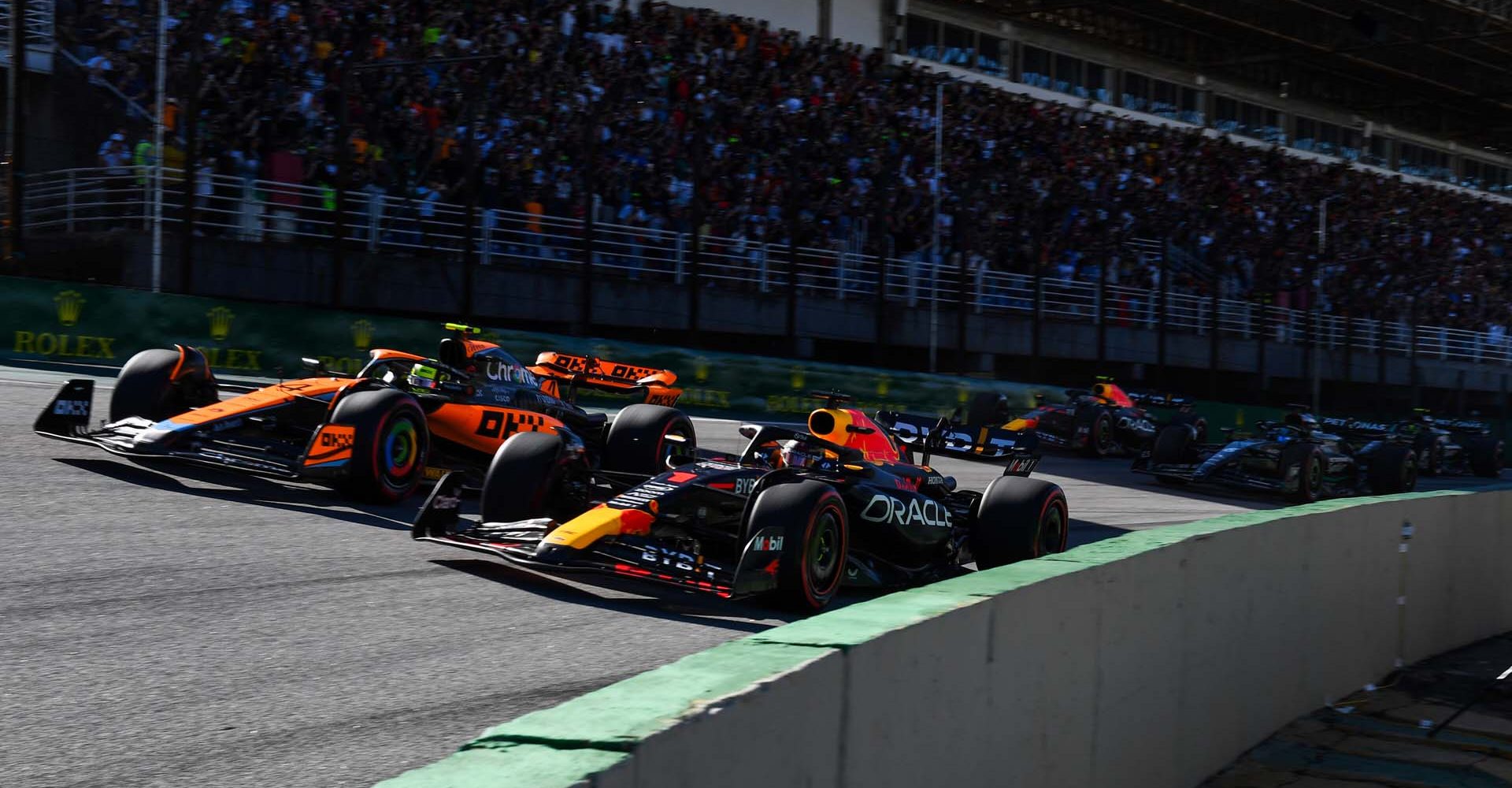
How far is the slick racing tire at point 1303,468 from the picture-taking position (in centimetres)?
1580

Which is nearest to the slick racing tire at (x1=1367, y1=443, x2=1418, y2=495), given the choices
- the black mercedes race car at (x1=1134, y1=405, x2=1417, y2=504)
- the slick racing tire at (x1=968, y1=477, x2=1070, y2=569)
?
the black mercedes race car at (x1=1134, y1=405, x2=1417, y2=504)

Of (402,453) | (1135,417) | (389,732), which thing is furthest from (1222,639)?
(1135,417)

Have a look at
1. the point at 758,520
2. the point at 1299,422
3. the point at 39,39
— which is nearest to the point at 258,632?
the point at 758,520

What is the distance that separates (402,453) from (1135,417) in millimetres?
12560

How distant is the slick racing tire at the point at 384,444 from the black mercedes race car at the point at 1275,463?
31.4ft

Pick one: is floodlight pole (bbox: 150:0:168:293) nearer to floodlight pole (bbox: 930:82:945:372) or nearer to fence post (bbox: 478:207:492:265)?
fence post (bbox: 478:207:492:265)

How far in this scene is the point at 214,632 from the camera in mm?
5445

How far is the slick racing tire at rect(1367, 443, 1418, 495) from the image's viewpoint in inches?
693

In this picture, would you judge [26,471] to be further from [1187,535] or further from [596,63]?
[596,63]

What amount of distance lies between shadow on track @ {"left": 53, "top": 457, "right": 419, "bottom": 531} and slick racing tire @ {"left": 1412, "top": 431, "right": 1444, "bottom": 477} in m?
19.4

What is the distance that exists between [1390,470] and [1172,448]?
3.23 m

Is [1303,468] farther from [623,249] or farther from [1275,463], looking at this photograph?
[623,249]

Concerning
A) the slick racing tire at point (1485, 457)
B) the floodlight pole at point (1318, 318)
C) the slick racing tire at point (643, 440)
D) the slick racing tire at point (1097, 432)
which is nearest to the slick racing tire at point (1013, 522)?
the slick racing tire at point (643, 440)

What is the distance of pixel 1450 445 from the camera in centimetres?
2470
